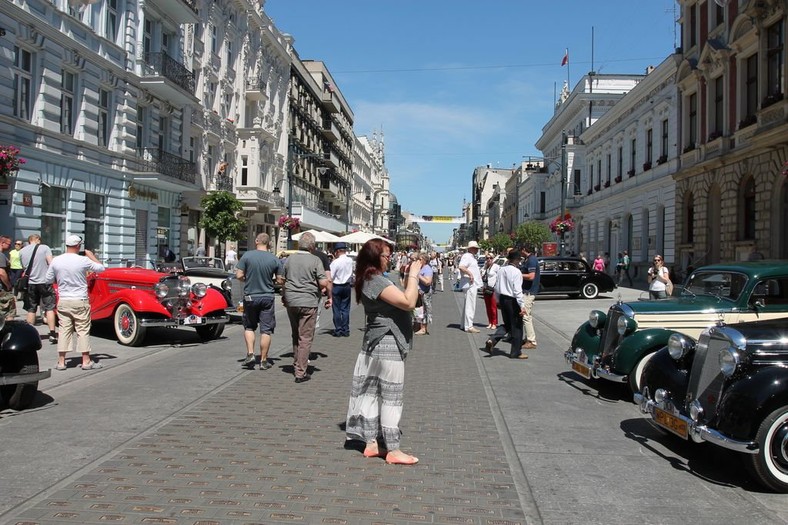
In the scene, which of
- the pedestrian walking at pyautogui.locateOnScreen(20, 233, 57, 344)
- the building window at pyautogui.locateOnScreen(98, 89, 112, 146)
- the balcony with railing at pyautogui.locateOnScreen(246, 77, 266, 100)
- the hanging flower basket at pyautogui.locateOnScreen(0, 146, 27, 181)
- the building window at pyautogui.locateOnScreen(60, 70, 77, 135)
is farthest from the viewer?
the balcony with railing at pyautogui.locateOnScreen(246, 77, 266, 100)

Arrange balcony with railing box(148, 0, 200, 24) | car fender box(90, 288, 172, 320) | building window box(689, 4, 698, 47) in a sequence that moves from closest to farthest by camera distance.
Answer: car fender box(90, 288, 172, 320)
balcony with railing box(148, 0, 200, 24)
building window box(689, 4, 698, 47)

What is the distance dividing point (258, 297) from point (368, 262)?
14.0 ft

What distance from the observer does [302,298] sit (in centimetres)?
873

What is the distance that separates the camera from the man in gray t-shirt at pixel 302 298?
857 centimetres

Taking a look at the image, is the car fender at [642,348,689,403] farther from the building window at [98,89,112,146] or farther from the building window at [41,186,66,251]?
the building window at [98,89,112,146]

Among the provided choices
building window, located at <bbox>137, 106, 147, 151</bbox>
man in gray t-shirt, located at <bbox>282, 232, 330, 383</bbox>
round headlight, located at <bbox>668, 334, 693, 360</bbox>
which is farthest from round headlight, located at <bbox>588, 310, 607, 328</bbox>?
building window, located at <bbox>137, 106, 147, 151</bbox>

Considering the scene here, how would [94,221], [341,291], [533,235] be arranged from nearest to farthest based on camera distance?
[341,291], [94,221], [533,235]

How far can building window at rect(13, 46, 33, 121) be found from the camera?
716 inches

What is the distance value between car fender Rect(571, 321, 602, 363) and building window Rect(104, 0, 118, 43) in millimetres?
20290

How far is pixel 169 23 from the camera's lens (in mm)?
27641

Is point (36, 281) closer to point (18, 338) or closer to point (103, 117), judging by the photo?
point (18, 338)

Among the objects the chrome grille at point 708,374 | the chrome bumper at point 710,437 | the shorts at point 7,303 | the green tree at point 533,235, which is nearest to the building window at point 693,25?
the chrome grille at point 708,374

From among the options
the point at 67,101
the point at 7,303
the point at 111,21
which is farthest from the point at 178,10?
the point at 7,303

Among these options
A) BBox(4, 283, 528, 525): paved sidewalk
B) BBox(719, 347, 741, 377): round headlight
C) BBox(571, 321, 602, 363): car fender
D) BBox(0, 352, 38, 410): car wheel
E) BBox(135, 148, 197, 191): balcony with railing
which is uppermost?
BBox(135, 148, 197, 191): balcony with railing
